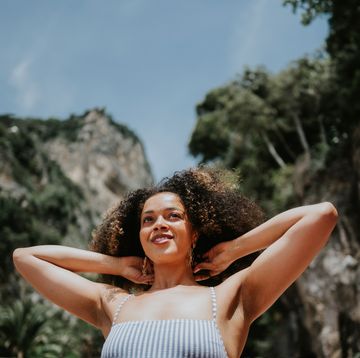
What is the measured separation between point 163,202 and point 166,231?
0.15m

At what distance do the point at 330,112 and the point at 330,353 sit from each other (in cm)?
997

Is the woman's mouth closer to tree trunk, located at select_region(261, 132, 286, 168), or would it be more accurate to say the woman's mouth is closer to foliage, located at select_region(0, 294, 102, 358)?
foliage, located at select_region(0, 294, 102, 358)

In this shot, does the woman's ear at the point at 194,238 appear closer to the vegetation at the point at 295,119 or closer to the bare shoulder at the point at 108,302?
the bare shoulder at the point at 108,302

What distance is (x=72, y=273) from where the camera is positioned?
2246 mm

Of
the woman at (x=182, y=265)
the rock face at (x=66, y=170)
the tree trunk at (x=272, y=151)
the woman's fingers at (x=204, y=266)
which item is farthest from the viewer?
the rock face at (x=66, y=170)

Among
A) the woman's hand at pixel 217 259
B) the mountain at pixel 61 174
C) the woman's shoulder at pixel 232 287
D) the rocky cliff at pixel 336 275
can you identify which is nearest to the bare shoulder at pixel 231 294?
the woman's shoulder at pixel 232 287

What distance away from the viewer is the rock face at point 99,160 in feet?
172

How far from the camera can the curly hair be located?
2.34 m

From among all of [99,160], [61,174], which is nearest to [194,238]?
[61,174]

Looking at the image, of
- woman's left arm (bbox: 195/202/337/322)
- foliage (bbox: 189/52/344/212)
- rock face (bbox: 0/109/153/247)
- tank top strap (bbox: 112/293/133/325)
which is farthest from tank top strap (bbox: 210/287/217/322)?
rock face (bbox: 0/109/153/247)

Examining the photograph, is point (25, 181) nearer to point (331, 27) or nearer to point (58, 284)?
point (331, 27)

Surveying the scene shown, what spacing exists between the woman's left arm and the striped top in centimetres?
20

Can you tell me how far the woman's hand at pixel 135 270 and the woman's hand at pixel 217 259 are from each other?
21cm

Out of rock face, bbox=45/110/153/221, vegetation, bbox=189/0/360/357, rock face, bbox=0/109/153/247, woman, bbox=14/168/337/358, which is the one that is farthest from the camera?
rock face, bbox=45/110/153/221
